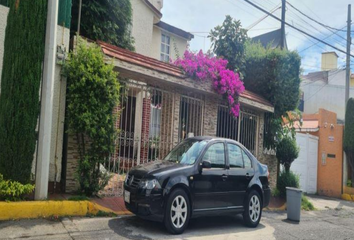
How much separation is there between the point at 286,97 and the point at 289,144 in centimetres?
187

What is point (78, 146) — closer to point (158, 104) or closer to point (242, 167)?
point (158, 104)

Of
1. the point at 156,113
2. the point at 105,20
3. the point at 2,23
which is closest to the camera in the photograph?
the point at 2,23

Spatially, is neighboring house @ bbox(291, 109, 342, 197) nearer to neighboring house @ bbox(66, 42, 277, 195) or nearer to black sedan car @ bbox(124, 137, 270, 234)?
neighboring house @ bbox(66, 42, 277, 195)

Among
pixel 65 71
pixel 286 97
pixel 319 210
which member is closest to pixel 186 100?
pixel 65 71

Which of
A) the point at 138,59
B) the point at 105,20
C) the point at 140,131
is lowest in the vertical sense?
the point at 140,131

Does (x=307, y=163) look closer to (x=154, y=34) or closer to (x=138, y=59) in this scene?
(x=154, y=34)

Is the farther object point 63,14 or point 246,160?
point 246,160

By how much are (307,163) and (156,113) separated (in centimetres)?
1025

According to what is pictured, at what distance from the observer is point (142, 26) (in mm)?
15555

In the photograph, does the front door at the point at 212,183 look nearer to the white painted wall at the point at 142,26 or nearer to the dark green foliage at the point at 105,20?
the dark green foliage at the point at 105,20

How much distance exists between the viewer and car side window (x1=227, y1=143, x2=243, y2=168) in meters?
7.34

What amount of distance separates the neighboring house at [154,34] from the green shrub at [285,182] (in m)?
6.29

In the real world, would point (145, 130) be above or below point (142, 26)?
below

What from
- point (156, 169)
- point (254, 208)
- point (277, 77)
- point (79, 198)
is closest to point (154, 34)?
point (277, 77)
